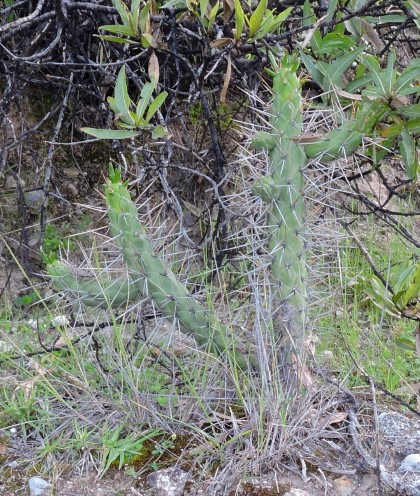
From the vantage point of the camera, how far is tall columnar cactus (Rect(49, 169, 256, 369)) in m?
1.99

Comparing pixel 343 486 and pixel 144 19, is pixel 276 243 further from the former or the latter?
pixel 144 19

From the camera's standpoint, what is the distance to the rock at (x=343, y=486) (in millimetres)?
1904

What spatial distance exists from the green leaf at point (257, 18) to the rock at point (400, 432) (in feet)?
4.68

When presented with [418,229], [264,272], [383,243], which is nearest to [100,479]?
[264,272]

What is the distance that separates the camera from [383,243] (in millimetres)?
3812

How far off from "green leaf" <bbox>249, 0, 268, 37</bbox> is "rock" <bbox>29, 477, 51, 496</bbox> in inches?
66.2

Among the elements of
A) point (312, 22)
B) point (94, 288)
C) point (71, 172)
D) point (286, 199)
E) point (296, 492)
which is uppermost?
point (312, 22)

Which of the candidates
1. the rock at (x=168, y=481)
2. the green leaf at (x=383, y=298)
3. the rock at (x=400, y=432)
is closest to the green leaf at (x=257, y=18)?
the green leaf at (x=383, y=298)

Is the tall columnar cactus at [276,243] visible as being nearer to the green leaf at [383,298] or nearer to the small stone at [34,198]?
the green leaf at [383,298]

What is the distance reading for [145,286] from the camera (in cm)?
204

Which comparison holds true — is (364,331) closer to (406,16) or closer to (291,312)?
(291,312)

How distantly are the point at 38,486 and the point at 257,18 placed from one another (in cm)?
172

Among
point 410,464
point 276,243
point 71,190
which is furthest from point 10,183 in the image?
point 410,464

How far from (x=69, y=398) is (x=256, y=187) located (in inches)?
37.5
